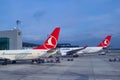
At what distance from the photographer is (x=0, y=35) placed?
2896 inches

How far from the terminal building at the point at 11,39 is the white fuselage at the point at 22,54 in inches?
864

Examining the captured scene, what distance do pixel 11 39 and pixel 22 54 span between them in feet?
79.4

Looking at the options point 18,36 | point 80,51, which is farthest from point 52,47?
point 80,51

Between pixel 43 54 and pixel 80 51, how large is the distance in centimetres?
4383

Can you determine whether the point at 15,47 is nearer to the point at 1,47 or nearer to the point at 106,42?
the point at 1,47

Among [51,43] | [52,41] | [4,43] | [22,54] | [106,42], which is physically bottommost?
[22,54]

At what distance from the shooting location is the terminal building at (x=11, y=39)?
7119 centimetres

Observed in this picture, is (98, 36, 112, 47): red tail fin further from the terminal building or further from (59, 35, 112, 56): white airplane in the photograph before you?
the terminal building

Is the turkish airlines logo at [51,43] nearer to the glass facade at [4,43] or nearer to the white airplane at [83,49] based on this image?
the glass facade at [4,43]

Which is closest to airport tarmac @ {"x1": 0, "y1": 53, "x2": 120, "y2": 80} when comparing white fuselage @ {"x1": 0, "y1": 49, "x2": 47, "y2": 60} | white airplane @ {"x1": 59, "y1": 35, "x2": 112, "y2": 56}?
white fuselage @ {"x1": 0, "y1": 49, "x2": 47, "y2": 60}

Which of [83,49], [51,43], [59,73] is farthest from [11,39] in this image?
[59,73]

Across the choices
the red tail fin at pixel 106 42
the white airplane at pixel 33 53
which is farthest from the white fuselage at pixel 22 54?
the red tail fin at pixel 106 42

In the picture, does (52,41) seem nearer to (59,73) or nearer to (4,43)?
(59,73)

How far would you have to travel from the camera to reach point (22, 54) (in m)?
48.5
